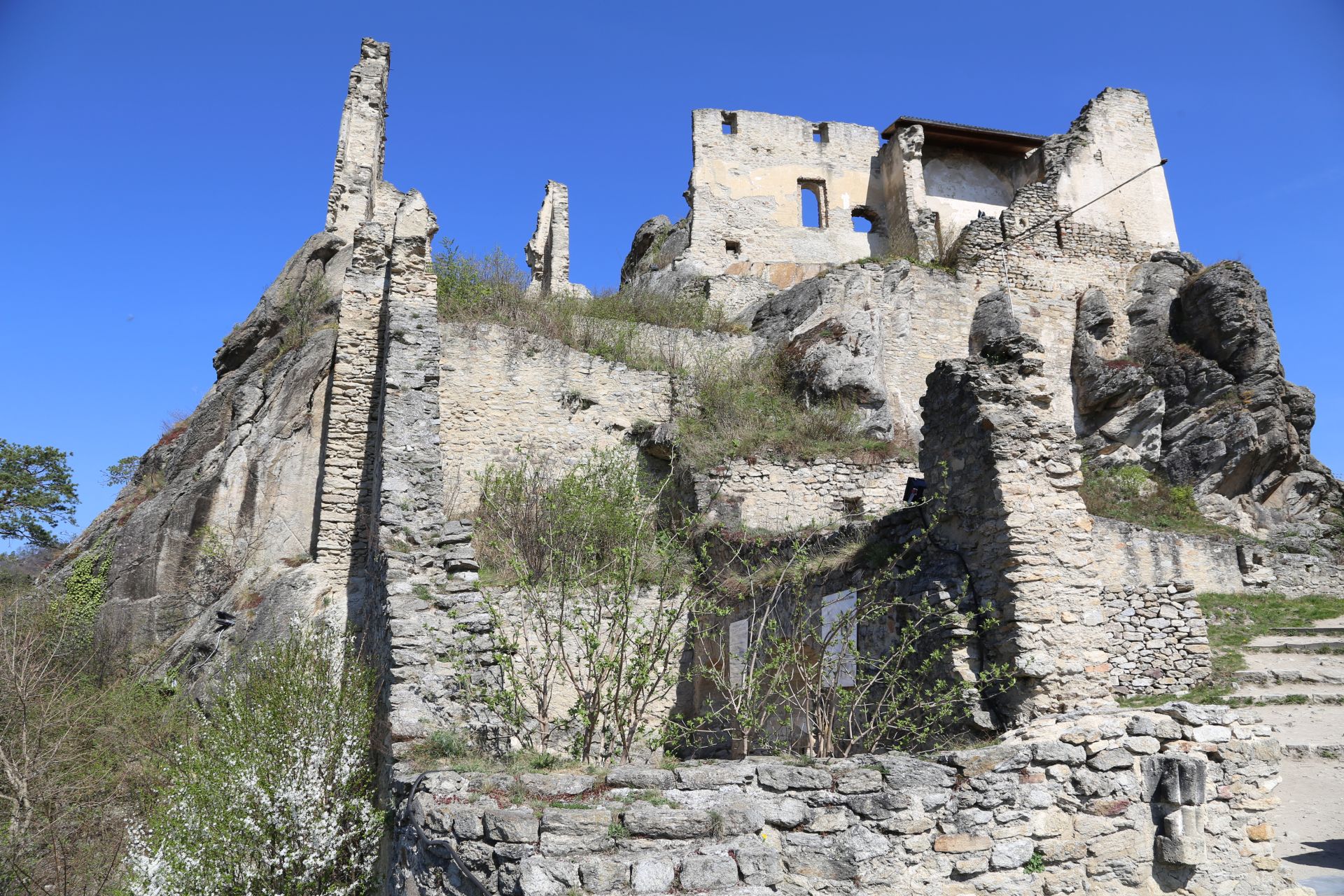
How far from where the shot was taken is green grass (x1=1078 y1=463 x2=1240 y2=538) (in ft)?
56.0

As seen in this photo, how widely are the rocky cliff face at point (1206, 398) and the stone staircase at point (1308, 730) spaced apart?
5577 millimetres

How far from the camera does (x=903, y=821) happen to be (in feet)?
16.6

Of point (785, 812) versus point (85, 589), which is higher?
point (85, 589)

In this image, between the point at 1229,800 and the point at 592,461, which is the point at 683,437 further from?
the point at 1229,800

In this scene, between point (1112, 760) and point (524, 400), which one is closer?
point (1112, 760)

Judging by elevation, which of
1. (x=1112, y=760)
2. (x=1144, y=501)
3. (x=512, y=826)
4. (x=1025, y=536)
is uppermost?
(x=1144, y=501)

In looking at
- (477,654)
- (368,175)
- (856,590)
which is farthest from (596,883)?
(368,175)

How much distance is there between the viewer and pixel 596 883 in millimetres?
4574

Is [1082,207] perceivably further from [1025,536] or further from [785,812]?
[785,812]

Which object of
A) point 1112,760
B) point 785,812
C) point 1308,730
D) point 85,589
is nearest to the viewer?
point 785,812

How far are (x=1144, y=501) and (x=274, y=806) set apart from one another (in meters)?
17.1

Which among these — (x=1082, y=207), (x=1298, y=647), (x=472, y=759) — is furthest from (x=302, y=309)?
(x=1082, y=207)

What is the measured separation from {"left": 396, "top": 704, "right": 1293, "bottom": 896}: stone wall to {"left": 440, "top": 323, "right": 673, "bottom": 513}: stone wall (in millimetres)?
9347

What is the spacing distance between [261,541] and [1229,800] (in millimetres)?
12306
